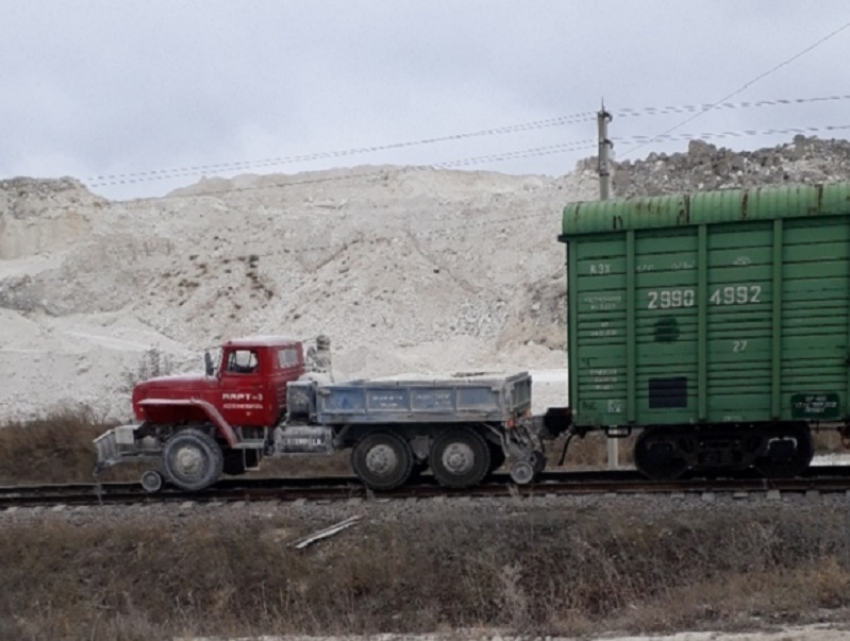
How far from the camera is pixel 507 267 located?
1419 inches

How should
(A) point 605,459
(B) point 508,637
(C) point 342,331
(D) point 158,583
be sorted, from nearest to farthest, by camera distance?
(B) point 508,637 < (D) point 158,583 < (A) point 605,459 < (C) point 342,331

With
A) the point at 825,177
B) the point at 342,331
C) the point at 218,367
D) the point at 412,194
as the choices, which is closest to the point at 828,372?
the point at 218,367

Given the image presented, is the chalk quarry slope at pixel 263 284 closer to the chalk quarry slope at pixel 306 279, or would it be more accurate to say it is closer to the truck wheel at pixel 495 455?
the chalk quarry slope at pixel 306 279

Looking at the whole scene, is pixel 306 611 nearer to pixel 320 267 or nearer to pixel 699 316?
pixel 699 316

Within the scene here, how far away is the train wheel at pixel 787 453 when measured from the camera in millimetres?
13508

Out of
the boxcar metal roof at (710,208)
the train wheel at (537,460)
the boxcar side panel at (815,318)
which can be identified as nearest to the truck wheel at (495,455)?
the train wheel at (537,460)

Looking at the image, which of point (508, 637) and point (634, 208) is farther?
point (634, 208)

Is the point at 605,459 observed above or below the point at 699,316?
below

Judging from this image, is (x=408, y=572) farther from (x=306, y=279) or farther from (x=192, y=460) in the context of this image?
(x=306, y=279)

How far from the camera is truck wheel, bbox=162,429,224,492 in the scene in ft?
49.8

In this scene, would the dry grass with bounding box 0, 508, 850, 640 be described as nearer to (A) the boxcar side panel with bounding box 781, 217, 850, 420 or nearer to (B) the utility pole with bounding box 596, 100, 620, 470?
(A) the boxcar side panel with bounding box 781, 217, 850, 420

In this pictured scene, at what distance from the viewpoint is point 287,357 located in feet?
52.6

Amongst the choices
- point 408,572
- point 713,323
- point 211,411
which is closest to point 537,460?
point 713,323

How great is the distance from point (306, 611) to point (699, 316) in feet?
22.0
